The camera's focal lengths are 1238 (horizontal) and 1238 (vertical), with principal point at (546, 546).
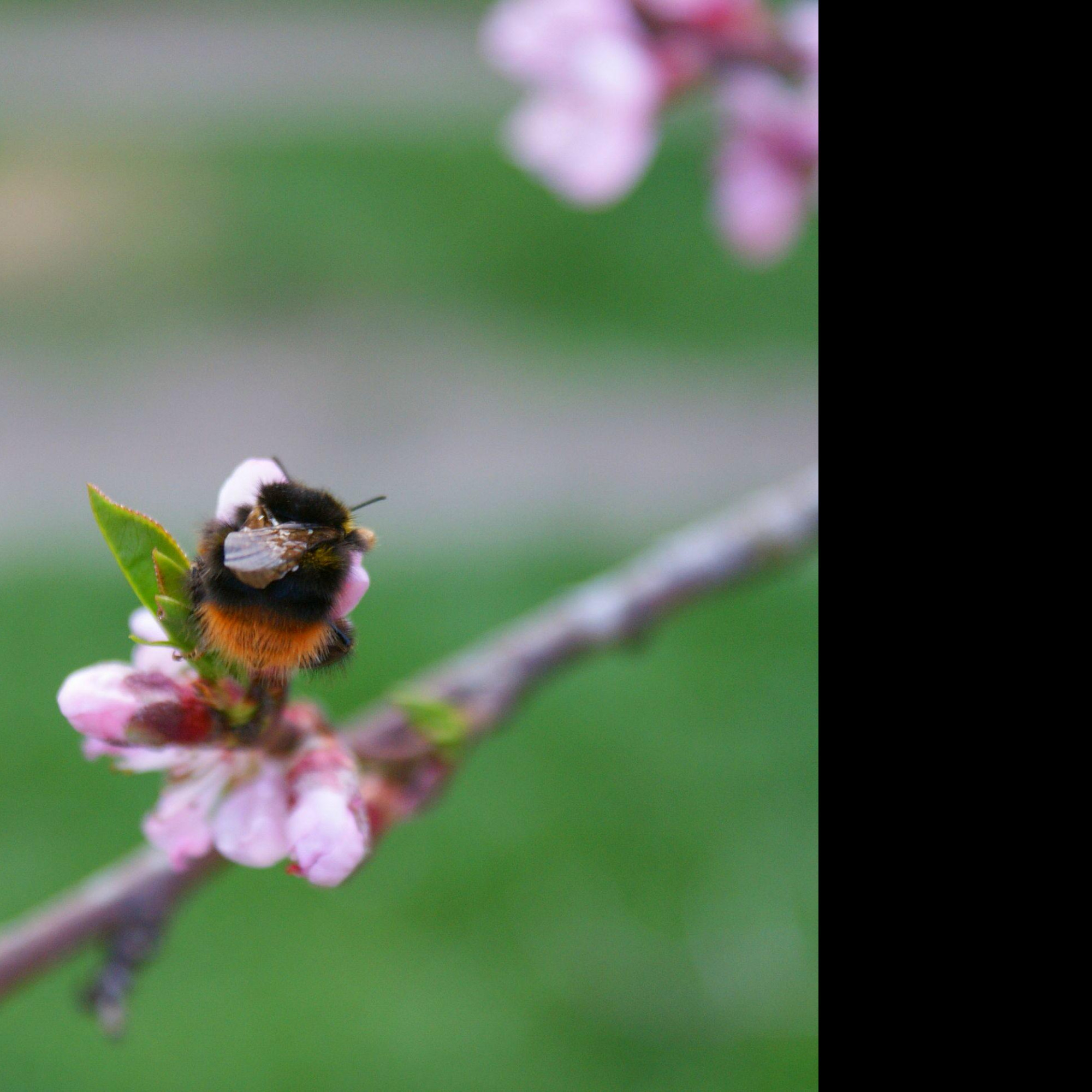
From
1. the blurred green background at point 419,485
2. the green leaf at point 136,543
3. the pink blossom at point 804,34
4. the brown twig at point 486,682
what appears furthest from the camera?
the blurred green background at point 419,485

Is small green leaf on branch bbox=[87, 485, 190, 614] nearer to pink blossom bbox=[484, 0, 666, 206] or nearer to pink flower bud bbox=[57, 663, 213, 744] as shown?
pink flower bud bbox=[57, 663, 213, 744]

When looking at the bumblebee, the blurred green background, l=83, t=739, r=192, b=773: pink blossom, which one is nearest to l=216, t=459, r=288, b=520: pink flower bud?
the bumblebee

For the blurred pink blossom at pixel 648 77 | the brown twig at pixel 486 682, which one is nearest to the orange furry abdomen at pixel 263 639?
the brown twig at pixel 486 682

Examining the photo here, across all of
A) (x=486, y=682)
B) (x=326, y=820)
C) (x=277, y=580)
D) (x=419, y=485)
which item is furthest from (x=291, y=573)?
(x=419, y=485)

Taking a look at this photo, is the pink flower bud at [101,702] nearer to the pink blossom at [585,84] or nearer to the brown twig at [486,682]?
the brown twig at [486,682]
